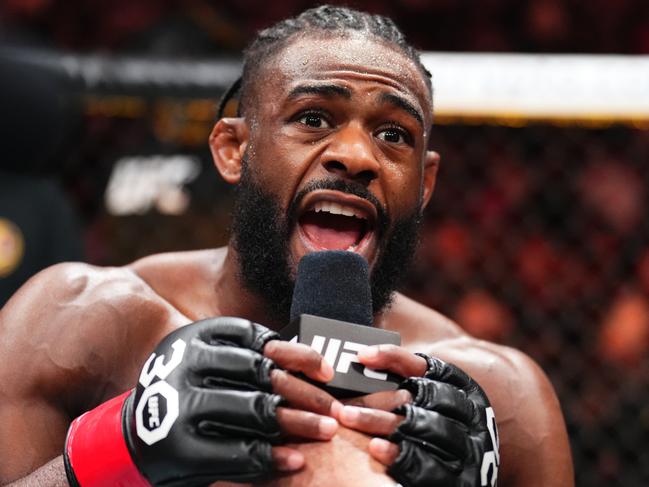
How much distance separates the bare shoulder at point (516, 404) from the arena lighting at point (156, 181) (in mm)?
930

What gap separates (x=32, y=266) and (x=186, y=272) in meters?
0.72

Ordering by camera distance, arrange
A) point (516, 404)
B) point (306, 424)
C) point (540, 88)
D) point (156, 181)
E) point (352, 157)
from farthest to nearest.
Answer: point (156, 181) → point (540, 88) → point (516, 404) → point (352, 157) → point (306, 424)

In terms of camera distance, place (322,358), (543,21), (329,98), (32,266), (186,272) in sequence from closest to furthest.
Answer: (322,358)
(329,98)
(186,272)
(32,266)
(543,21)

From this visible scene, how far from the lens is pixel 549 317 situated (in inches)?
96.3

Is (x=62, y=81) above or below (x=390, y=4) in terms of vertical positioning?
below

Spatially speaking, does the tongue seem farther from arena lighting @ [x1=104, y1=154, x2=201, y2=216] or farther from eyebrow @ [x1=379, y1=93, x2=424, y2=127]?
arena lighting @ [x1=104, y1=154, x2=201, y2=216]

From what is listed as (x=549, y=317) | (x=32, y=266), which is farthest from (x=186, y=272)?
(x=549, y=317)

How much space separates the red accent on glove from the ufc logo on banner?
0.63 feet

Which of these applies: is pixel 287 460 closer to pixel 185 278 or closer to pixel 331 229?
pixel 331 229

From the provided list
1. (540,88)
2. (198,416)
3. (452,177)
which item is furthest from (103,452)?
(452,177)

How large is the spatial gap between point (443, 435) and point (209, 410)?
0.64ft

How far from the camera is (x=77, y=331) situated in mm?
1047

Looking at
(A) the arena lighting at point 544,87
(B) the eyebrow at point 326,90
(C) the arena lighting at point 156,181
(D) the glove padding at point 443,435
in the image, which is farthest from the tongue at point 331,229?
(C) the arena lighting at point 156,181

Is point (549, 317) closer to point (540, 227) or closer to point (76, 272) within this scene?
point (540, 227)
